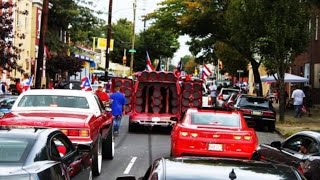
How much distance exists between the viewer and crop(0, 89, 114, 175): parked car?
10.5 metres

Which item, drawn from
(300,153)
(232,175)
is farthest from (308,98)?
(232,175)

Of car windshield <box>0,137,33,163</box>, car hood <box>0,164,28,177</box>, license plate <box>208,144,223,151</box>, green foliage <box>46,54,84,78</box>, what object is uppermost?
green foliage <box>46,54,84,78</box>

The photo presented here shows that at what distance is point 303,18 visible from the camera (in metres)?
26.9

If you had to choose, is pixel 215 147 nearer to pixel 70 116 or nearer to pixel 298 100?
pixel 70 116

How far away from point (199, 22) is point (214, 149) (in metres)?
26.1

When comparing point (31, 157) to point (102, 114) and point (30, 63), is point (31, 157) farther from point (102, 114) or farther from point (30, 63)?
point (30, 63)

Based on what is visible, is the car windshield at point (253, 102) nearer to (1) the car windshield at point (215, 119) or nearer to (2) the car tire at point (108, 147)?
(1) the car windshield at point (215, 119)

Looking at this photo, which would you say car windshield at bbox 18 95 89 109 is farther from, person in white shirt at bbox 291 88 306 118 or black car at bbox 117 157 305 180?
person in white shirt at bbox 291 88 306 118

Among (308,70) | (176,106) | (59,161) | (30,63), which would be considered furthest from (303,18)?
(30,63)

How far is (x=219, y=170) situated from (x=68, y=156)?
12.3ft

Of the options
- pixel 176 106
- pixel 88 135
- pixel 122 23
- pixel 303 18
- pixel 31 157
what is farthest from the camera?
pixel 122 23

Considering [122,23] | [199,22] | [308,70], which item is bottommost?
[308,70]

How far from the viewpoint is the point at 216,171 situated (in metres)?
4.70

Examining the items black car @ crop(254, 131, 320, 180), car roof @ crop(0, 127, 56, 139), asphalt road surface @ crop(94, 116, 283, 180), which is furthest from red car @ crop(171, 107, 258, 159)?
car roof @ crop(0, 127, 56, 139)
